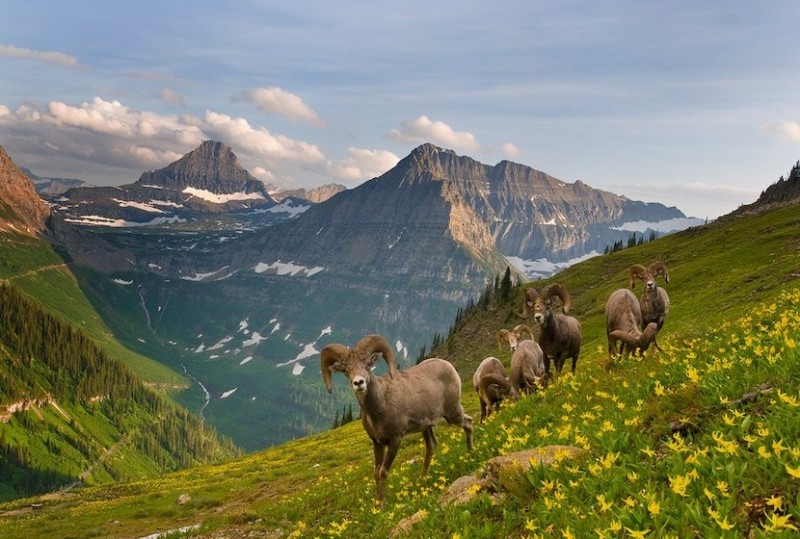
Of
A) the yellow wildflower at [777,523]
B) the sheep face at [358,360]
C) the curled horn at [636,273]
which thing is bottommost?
the yellow wildflower at [777,523]

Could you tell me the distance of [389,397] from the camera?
14.4m

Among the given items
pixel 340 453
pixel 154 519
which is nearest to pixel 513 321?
pixel 340 453

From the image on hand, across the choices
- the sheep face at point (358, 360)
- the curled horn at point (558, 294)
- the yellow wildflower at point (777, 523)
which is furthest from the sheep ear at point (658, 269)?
the yellow wildflower at point (777, 523)

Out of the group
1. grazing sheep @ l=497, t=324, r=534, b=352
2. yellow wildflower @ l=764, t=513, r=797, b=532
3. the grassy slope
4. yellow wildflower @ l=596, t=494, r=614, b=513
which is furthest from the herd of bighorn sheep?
yellow wildflower @ l=764, t=513, r=797, b=532

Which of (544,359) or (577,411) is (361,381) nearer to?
(577,411)

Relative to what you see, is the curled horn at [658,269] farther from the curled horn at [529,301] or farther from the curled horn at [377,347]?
the curled horn at [377,347]

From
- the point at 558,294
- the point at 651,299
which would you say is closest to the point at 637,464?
the point at 558,294

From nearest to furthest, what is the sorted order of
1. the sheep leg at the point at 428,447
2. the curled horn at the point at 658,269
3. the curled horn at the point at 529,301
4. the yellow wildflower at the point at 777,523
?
the yellow wildflower at the point at 777,523
the sheep leg at the point at 428,447
the curled horn at the point at 529,301
the curled horn at the point at 658,269

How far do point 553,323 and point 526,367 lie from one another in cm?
245

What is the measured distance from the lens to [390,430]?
1426cm

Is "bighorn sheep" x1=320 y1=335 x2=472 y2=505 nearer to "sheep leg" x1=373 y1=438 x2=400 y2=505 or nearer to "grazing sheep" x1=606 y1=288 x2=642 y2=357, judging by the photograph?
"sheep leg" x1=373 y1=438 x2=400 y2=505

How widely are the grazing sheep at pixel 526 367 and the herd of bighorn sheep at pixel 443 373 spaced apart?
1.8 inches

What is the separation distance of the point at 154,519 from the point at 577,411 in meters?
31.2

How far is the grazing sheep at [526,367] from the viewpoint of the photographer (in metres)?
24.0
